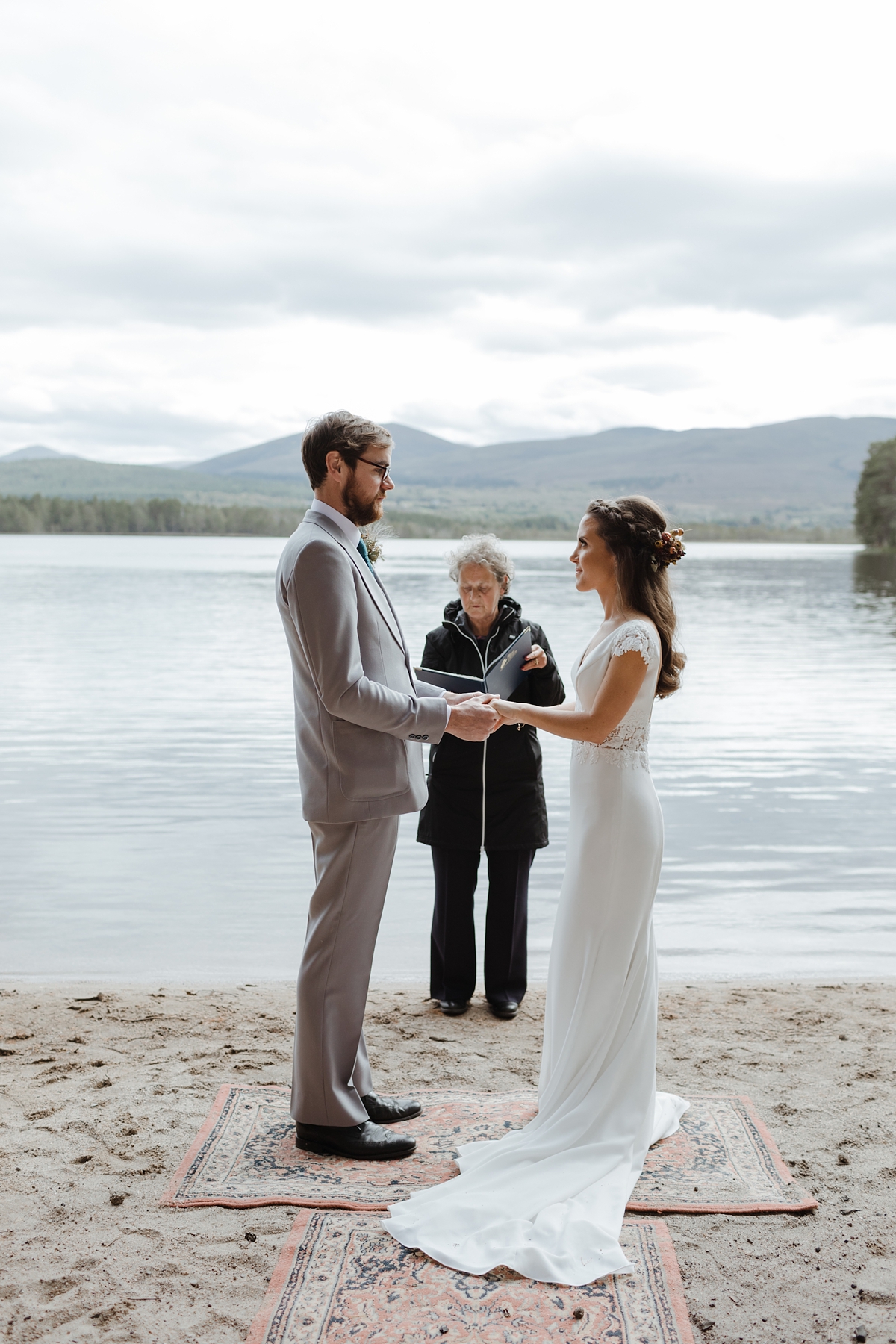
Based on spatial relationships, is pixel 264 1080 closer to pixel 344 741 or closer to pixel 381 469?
pixel 344 741

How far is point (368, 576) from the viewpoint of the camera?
3611mm

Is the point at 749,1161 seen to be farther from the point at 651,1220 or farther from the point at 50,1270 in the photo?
the point at 50,1270

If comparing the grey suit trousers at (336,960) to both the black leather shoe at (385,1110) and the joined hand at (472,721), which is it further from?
the joined hand at (472,721)

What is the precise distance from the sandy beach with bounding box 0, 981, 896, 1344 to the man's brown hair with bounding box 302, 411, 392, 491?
2261 millimetres

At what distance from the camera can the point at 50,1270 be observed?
2.91 metres

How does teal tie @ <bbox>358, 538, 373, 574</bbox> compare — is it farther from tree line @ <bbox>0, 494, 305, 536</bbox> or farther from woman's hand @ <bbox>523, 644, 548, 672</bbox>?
tree line @ <bbox>0, 494, 305, 536</bbox>

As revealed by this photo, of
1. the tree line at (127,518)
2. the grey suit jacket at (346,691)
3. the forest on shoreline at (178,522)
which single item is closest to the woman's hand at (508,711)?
the grey suit jacket at (346,691)

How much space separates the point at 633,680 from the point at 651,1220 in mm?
1614

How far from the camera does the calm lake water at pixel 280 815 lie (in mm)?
6473

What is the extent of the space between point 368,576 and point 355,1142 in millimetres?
1854

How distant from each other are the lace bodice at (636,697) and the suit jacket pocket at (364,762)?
25.6 inches

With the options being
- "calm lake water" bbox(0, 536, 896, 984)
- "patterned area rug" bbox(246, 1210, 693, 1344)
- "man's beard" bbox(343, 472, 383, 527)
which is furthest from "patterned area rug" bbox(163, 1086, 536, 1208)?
"man's beard" bbox(343, 472, 383, 527)

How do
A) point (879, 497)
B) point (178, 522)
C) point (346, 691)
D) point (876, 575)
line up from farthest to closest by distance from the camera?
point (178, 522)
point (879, 497)
point (876, 575)
point (346, 691)

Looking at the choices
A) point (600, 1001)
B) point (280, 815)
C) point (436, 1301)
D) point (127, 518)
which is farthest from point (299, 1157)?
point (127, 518)
